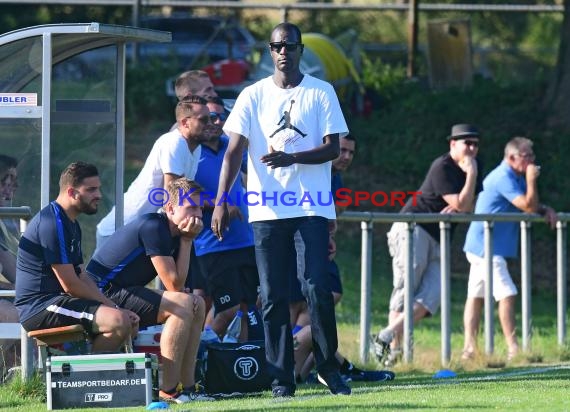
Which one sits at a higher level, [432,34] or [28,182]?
[432,34]

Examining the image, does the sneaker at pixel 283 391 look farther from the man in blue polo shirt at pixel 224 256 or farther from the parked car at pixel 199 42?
the parked car at pixel 199 42

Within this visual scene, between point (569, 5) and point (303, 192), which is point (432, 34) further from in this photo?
point (303, 192)

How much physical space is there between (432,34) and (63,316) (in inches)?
481

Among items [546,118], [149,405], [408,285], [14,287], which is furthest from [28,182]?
[546,118]

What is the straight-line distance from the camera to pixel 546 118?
19.1m

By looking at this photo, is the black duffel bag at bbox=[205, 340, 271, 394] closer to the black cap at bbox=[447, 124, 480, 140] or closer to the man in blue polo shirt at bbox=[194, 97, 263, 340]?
the man in blue polo shirt at bbox=[194, 97, 263, 340]

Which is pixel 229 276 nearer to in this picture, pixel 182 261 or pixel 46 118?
pixel 182 261

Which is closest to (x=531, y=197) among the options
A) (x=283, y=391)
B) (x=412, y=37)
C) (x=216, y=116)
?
(x=216, y=116)

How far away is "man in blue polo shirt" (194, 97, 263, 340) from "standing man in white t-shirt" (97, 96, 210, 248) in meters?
0.15

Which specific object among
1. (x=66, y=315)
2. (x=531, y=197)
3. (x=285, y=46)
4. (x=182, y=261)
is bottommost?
(x=66, y=315)

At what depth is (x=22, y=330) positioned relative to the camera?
9.42m

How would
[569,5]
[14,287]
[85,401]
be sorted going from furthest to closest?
[569,5], [14,287], [85,401]

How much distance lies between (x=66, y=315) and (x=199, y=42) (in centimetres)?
1300

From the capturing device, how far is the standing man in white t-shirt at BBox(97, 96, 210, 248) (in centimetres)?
1010
